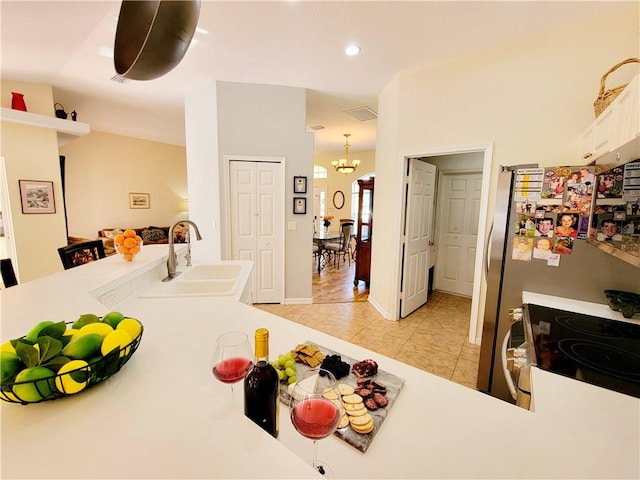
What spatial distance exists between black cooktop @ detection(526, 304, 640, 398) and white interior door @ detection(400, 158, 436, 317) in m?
1.86

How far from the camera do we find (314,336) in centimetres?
125

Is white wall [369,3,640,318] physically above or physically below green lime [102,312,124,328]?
above

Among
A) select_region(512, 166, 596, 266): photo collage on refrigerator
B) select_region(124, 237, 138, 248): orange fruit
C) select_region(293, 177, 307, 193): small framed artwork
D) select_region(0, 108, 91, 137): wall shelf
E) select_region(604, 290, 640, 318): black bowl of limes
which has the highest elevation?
select_region(0, 108, 91, 137): wall shelf

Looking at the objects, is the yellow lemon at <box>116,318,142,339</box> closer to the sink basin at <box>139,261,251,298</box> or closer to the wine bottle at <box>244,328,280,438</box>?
the wine bottle at <box>244,328,280,438</box>

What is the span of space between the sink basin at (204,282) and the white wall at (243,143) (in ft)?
4.70

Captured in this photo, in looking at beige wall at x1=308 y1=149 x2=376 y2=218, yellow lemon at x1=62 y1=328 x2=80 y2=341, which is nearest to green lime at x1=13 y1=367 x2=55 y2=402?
yellow lemon at x1=62 y1=328 x2=80 y2=341

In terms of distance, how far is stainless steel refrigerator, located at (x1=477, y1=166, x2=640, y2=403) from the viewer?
1.67m

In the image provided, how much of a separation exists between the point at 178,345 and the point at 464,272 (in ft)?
13.9

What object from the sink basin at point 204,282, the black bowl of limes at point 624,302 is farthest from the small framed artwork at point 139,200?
the black bowl of limes at point 624,302

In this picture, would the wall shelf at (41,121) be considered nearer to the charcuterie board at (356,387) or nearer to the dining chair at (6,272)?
the dining chair at (6,272)

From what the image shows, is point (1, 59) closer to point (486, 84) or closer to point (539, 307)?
point (486, 84)

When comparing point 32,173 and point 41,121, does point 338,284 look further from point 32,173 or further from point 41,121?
point 41,121

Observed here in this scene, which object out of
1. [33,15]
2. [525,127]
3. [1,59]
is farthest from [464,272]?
[1,59]

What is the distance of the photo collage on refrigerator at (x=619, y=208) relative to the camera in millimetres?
1178
